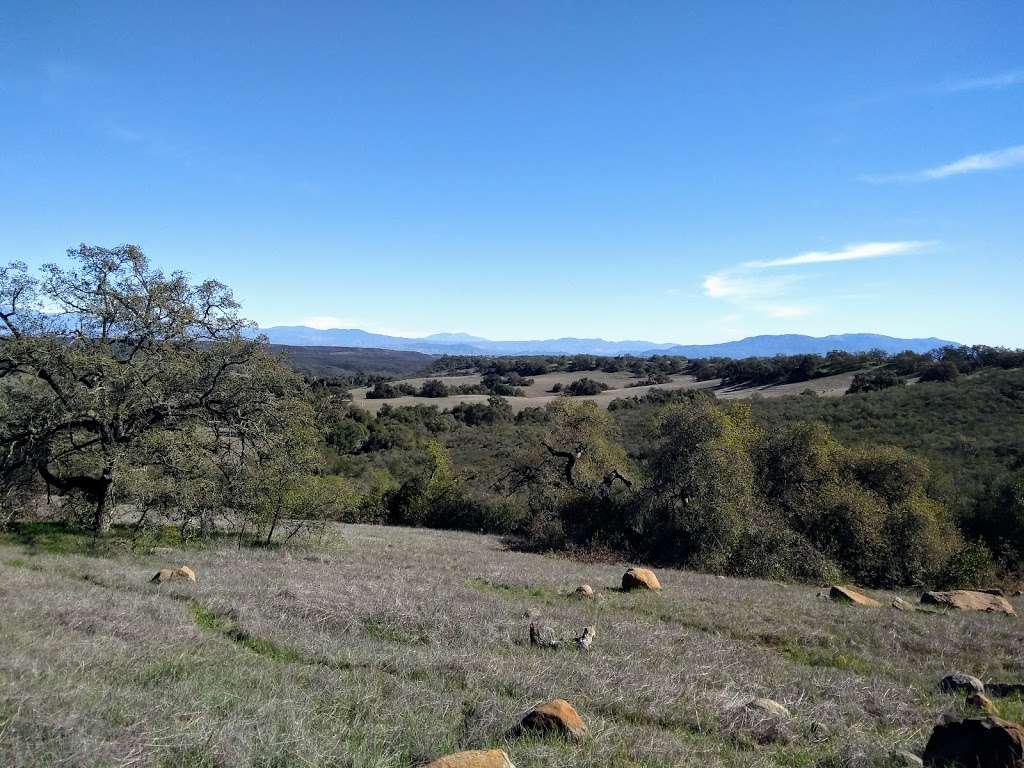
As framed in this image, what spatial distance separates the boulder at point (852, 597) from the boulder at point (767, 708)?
33.7 feet

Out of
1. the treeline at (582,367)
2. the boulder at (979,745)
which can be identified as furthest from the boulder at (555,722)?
the treeline at (582,367)

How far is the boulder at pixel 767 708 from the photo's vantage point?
689 centimetres

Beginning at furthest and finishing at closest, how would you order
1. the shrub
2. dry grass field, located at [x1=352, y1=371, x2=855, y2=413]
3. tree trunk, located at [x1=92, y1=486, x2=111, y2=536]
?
the shrub
dry grass field, located at [x1=352, y1=371, x2=855, y2=413]
tree trunk, located at [x1=92, y1=486, x2=111, y2=536]

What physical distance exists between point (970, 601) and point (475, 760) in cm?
1783

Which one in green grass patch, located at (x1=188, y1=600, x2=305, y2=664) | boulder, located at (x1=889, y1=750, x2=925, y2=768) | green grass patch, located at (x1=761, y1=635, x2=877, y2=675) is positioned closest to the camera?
boulder, located at (x1=889, y1=750, x2=925, y2=768)

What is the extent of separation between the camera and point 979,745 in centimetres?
543

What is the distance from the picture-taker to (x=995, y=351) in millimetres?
62312

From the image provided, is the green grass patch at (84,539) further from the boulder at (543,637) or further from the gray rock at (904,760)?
the gray rock at (904,760)

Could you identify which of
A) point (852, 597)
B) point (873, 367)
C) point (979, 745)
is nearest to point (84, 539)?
point (979, 745)

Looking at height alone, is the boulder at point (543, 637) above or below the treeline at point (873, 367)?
below

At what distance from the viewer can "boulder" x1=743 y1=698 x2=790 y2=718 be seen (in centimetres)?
689

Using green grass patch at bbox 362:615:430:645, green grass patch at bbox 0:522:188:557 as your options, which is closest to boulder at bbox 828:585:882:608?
green grass patch at bbox 362:615:430:645

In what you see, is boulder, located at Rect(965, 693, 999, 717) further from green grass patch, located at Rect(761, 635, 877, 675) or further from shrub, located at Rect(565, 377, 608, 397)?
shrub, located at Rect(565, 377, 608, 397)

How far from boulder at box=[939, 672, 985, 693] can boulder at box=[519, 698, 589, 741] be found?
6456mm
